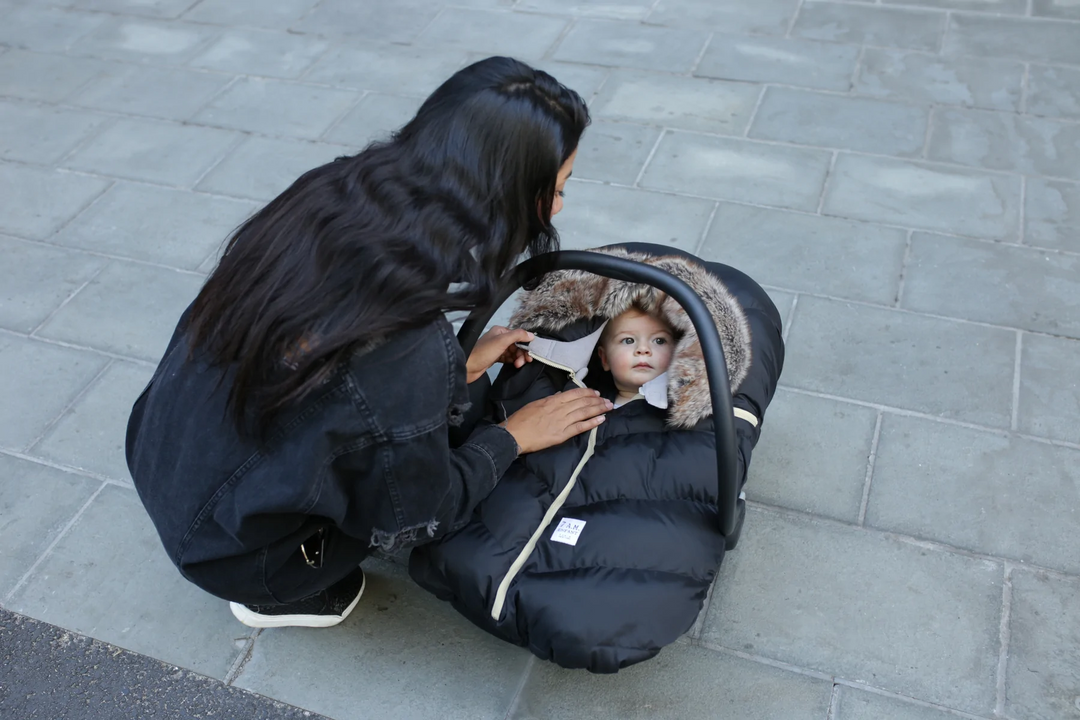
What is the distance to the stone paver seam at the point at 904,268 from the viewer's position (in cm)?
321

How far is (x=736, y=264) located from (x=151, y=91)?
2.88 meters

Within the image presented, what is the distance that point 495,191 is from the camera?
173 cm

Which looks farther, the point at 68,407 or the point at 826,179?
the point at 826,179

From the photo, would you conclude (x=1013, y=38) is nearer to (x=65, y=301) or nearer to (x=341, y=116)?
(x=341, y=116)

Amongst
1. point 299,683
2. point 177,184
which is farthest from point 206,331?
point 177,184

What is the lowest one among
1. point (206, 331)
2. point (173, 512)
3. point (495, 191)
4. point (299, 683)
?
point (299, 683)

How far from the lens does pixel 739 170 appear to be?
383 centimetres

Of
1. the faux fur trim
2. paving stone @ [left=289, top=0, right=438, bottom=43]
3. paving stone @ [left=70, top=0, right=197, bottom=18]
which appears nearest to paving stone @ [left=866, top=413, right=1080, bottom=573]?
the faux fur trim

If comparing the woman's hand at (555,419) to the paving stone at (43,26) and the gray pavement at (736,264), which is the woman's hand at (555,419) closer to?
the gray pavement at (736,264)

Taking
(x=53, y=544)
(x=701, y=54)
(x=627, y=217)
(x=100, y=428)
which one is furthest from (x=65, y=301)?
(x=701, y=54)

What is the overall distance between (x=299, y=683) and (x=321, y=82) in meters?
3.09

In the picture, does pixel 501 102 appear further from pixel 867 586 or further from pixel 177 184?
pixel 177 184

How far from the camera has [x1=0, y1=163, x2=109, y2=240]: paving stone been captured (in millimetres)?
3764

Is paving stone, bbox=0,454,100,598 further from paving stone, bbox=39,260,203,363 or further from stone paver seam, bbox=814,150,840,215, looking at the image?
stone paver seam, bbox=814,150,840,215
